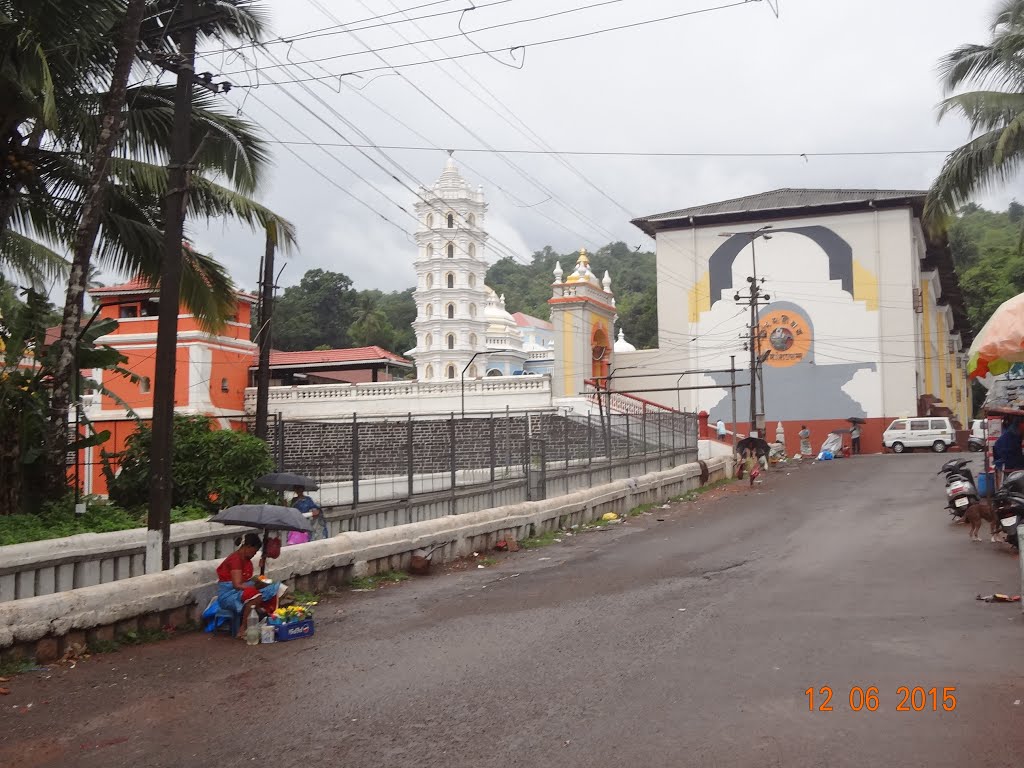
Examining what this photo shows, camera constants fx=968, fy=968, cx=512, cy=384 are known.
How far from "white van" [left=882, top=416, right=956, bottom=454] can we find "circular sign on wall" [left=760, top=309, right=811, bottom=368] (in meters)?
6.56

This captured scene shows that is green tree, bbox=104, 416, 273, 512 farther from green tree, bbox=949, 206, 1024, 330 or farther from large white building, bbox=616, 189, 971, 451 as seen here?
green tree, bbox=949, 206, 1024, 330

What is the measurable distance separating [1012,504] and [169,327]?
9.18 m

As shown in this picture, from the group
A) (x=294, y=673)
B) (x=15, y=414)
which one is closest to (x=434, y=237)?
(x=15, y=414)

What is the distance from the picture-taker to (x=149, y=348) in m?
39.2

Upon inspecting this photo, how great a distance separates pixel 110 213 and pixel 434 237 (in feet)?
180

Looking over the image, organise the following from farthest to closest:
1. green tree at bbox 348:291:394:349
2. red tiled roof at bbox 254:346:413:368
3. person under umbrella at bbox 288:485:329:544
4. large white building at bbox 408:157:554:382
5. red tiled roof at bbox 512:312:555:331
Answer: red tiled roof at bbox 512:312:555:331
green tree at bbox 348:291:394:349
large white building at bbox 408:157:554:382
red tiled roof at bbox 254:346:413:368
person under umbrella at bbox 288:485:329:544

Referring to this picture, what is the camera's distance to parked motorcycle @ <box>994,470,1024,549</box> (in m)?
10.2

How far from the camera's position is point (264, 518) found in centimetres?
939

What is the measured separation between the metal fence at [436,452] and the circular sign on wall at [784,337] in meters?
23.7

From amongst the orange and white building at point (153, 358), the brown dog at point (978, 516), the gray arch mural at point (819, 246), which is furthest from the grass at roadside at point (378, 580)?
the gray arch mural at point (819, 246)

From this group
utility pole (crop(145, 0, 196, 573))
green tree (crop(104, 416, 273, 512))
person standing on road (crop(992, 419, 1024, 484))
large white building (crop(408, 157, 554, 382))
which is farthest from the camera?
large white building (crop(408, 157, 554, 382))

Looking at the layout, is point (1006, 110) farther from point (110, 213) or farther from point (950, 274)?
point (950, 274)

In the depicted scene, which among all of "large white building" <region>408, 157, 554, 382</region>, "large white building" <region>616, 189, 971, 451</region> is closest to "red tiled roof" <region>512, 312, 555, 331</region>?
"large white building" <region>408, 157, 554, 382</region>

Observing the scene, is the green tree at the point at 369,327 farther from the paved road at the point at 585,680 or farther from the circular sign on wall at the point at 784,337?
the paved road at the point at 585,680
